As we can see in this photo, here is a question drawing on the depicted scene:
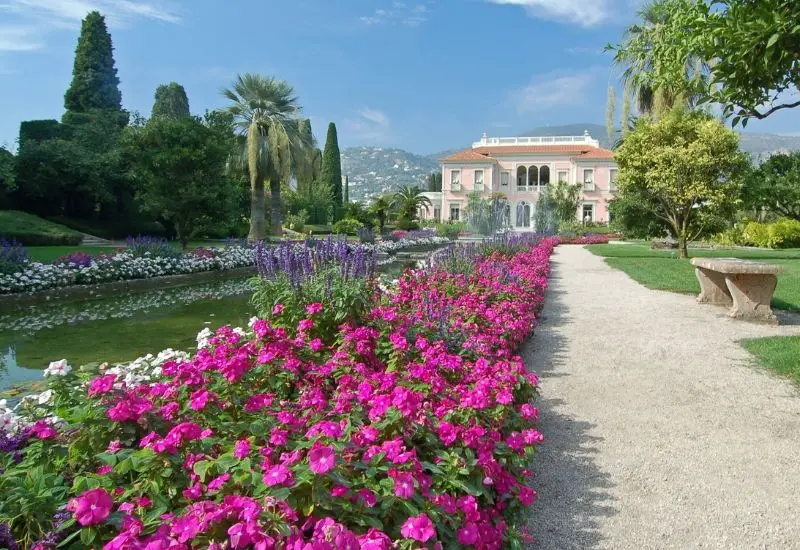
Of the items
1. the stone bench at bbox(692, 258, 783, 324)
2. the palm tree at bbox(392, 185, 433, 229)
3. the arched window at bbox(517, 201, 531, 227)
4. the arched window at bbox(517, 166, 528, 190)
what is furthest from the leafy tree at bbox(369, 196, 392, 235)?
the arched window at bbox(517, 166, 528, 190)

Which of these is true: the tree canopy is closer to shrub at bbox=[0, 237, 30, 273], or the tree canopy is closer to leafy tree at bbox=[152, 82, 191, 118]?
leafy tree at bbox=[152, 82, 191, 118]

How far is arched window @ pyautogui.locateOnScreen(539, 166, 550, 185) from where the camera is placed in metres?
55.7

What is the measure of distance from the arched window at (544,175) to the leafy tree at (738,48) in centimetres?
5209

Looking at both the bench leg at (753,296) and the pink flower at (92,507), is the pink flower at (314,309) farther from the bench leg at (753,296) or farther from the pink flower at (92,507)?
the bench leg at (753,296)

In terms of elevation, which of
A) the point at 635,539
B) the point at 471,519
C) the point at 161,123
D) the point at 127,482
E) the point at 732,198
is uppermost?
the point at 161,123

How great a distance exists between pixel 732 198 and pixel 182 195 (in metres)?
15.1

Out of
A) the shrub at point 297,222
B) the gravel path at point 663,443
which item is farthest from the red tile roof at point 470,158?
the gravel path at point 663,443

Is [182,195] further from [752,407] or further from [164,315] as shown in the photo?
[752,407]

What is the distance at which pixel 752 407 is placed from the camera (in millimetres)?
4070

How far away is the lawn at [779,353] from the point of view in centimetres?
492

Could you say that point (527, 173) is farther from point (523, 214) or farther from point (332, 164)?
point (332, 164)

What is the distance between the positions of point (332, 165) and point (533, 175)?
2029cm

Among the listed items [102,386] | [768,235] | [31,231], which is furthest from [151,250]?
[768,235]

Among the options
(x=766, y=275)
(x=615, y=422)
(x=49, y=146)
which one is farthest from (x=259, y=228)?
(x=615, y=422)
